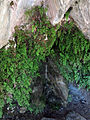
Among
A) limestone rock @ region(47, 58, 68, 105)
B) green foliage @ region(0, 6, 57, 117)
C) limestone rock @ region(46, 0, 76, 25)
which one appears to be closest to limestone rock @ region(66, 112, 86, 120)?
limestone rock @ region(47, 58, 68, 105)

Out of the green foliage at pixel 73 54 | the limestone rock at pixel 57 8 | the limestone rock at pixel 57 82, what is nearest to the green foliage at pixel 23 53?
the limestone rock at pixel 57 8

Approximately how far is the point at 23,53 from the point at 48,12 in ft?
4.63

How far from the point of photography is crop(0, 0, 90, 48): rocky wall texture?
2974 millimetres

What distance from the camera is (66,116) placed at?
5.44m

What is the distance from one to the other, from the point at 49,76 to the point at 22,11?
3.07 m

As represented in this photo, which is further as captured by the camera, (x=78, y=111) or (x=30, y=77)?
(x=78, y=111)

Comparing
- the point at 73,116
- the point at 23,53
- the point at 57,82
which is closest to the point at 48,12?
the point at 23,53

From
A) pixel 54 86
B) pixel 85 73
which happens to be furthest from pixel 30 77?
pixel 85 73

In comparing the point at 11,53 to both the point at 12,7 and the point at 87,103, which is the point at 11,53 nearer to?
the point at 12,7

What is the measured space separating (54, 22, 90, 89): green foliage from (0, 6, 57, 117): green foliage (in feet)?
1.75

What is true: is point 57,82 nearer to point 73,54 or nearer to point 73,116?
point 73,54

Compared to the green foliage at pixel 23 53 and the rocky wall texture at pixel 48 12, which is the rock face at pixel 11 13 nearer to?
the rocky wall texture at pixel 48 12

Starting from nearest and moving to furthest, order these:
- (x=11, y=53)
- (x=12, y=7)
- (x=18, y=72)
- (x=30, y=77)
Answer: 1. (x=12, y=7)
2. (x=11, y=53)
3. (x=18, y=72)
4. (x=30, y=77)

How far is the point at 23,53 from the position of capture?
3.98 metres
